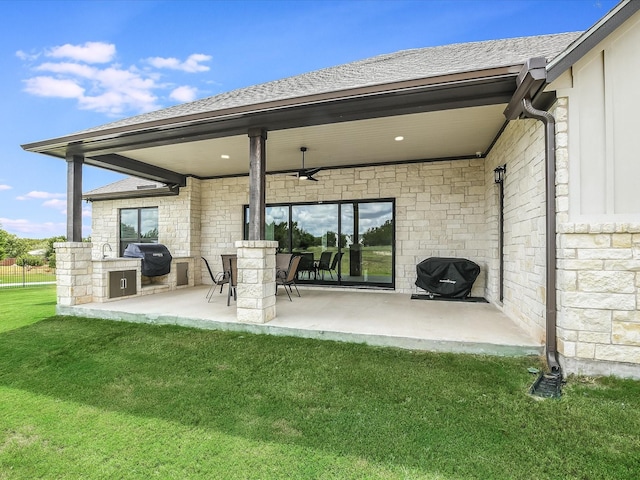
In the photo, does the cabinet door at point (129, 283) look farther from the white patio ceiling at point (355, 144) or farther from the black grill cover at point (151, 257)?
the white patio ceiling at point (355, 144)

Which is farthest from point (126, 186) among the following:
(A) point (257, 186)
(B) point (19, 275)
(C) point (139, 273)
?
(B) point (19, 275)

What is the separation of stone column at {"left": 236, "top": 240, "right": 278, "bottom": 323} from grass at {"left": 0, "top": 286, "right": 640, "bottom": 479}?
744 millimetres

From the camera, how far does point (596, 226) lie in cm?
275

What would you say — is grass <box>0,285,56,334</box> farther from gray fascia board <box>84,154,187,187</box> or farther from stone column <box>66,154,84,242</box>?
gray fascia board <box>84,154,187,187</box>

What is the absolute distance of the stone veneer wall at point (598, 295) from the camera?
271 cm

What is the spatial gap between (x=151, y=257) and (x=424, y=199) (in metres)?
6.12

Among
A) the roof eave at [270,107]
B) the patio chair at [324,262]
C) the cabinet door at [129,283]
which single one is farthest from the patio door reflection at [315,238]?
the roof eave at [270,107]

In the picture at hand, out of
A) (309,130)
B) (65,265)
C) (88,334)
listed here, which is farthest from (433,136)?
(65,265)

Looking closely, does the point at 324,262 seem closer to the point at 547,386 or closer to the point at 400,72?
the point at 400,72

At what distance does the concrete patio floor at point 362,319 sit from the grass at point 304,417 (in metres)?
0.20

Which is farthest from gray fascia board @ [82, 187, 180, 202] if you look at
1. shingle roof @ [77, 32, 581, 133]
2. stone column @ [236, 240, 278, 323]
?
stone column @ [236, 240, 278, 323]

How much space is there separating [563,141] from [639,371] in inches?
83.8

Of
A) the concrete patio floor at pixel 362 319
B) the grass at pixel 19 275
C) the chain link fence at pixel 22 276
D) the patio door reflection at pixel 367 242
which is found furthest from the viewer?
the grass at pixel 19 275

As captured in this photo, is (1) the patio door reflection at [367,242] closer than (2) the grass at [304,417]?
No
